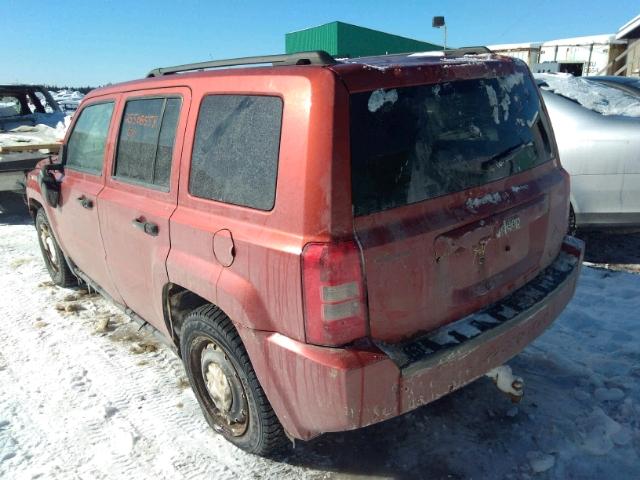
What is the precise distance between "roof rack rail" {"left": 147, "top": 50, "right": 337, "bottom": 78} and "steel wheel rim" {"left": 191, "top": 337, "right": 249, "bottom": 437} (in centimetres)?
135

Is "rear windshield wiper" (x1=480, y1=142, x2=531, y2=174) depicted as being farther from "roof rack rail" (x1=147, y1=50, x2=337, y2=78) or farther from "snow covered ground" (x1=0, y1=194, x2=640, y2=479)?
"snow covered ground" (x1=0, y1=194, x2=640, y2=479)

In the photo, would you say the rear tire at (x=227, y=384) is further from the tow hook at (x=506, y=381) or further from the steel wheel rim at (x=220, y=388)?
the tow hook at (x=506, y=381)

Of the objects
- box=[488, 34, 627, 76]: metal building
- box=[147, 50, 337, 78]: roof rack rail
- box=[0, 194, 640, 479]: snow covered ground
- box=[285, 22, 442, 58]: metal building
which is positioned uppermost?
box=[285, 22, 442, 58]: metal building

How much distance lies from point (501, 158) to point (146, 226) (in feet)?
6.05

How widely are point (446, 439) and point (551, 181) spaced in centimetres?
146

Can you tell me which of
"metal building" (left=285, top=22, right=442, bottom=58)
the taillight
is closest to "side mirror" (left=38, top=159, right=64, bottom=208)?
the taillight

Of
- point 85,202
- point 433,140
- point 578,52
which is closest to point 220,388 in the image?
point 433,140

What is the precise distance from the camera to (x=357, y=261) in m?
1.87

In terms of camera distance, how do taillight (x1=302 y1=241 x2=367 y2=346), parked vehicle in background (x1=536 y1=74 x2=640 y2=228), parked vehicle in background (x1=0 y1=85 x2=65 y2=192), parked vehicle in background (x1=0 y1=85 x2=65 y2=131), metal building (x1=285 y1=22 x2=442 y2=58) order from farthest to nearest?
metal building (x1=285 y1=22 x2=442 y2=58), parked vehicle in background (x1=0 y1=85 x2=65 y2=131), parked vehicle in background (x1=0 y1=85 x2=65 y2=192), parked vehicle in background (x1=536 y1=74 x2=640 y2=228), taillight (x1=302 y1=241 x2=367 y2=346)

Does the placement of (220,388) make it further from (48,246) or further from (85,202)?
(48,246)

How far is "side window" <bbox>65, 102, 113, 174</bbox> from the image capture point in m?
3.43

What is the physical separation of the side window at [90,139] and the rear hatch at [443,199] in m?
2.18

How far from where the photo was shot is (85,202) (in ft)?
11.5

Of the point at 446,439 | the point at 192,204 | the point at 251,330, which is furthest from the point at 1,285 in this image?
the point at 446,439
